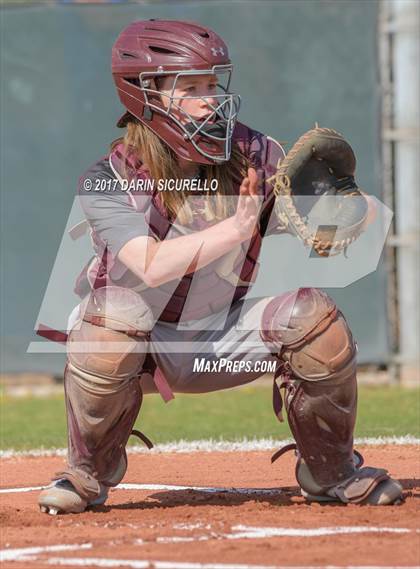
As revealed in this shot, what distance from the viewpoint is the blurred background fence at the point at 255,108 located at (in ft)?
30.4

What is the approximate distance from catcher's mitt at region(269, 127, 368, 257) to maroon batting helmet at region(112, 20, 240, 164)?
26 centimetres

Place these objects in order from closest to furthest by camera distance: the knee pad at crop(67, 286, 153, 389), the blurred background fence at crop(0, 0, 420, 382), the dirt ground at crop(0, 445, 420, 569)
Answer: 1. the dirt ground at crop(0, 445, 420, 569)
2. the knee pad at crop(67, 286, 153, 389)
3. the blurred background fence at crop(0, 0, 420, 382)

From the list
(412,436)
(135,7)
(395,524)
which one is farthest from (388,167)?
(395,524)

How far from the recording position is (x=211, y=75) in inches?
185

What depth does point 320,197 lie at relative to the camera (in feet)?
15.4

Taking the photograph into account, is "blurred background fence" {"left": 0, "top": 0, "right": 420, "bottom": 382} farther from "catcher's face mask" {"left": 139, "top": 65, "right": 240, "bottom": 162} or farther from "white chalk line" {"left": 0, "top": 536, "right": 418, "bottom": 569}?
"white chalk line" {"left": 0, "top": 536, "right": 418, "bottom": 569}

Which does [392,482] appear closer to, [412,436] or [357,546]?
[357,546]

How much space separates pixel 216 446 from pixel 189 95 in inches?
103

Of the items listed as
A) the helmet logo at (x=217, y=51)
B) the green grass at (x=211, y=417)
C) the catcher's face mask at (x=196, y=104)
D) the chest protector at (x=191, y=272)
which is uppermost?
the helmet logo at (x=217, y=51)

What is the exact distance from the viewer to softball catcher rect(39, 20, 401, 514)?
4.39m

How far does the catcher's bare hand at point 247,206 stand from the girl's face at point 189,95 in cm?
55

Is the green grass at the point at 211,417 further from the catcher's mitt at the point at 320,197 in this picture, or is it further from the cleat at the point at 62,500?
the catcher's mitt at the point at 320,197

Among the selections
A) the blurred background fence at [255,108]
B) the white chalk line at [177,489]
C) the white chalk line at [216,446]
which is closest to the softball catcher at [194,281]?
the white chalk line at [177,489]

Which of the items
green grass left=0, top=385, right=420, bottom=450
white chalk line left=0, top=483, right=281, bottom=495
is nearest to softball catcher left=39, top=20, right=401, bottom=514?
white chalk line left=0, top=483, right=281, bottom=495
